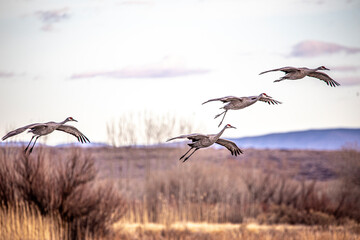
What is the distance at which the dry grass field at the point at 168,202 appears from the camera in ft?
71.2

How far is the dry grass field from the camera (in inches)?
854

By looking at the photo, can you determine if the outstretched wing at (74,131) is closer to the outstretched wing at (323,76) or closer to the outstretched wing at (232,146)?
the outstretched wing at (232,146)

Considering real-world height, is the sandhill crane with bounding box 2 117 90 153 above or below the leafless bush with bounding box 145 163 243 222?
above

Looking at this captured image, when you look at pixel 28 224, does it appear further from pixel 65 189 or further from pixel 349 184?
pixel 349 184

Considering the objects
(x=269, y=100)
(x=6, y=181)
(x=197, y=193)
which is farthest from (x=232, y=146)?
(x=197, y=193)

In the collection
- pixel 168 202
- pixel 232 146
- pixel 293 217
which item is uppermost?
pixel 232 146

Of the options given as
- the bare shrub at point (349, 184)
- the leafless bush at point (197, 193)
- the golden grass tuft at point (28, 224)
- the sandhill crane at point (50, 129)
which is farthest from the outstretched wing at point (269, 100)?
the bare shrub at point (349, 184)

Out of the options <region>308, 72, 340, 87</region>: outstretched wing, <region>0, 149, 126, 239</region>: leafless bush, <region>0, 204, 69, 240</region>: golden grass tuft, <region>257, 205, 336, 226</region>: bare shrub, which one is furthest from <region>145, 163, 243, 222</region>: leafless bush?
<region>308, 72, 340, 87</region>: outstretched wing

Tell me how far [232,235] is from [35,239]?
8110mm

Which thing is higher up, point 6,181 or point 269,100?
point 269,100

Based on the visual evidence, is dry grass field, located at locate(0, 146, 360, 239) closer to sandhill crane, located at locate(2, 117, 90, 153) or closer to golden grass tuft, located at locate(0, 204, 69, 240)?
golden grass tuft, located at locate(0, 204, 69, 240)

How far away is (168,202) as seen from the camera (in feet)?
103

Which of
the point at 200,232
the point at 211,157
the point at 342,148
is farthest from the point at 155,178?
the point at 211,157

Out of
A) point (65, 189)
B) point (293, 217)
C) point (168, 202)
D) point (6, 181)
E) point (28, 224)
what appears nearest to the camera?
point (28, 224)
